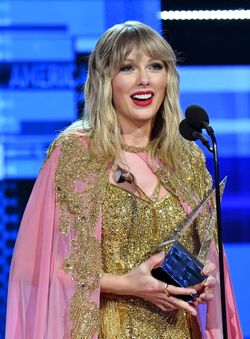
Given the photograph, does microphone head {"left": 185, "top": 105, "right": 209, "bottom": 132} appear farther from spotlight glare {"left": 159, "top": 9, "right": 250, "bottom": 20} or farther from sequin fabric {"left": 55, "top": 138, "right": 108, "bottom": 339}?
spotlight glare {"left": 159, "top": 9, "right": 250, "bottom": 20}

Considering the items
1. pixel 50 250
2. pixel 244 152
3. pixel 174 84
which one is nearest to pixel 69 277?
pixel 50 250

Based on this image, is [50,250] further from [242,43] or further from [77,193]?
[242,43]

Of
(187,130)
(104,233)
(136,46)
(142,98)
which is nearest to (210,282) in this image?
(104,233)

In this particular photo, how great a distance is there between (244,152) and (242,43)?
1.55 feet

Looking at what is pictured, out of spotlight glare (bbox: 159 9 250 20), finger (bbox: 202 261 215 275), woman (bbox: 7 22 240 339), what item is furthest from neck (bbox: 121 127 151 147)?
spotlight glare (bbox: 159 9 250 20)

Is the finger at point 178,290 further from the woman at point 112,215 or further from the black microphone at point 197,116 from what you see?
the black microphone at point 197,116

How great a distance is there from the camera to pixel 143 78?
7.87ft

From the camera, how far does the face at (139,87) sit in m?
2.41

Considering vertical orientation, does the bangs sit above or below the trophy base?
above

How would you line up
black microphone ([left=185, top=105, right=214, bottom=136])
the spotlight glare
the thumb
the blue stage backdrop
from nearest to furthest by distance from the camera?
1. black microphone ([left=185, top=105, right=214, bottom=136])
2. the thumb
3. the blue stage backdrop
4. the spotlight glare

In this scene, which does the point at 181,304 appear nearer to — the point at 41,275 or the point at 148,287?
the point at 148,287

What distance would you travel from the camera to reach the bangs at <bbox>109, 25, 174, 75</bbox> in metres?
2.42

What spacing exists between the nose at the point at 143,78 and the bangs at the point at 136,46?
47 mm

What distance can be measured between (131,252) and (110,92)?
0.43m
